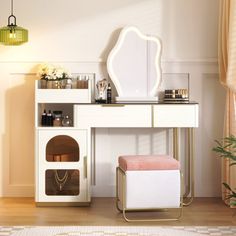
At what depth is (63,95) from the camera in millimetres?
4785

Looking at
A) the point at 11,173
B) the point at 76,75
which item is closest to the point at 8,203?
the point at 11,173

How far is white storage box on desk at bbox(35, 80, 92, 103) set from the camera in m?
4.78

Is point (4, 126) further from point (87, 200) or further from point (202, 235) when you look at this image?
point (202, 235)

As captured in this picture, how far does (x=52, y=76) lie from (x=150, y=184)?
123 cm

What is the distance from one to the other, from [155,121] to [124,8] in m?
1.07

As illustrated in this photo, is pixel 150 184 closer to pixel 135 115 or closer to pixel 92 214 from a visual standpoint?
pixel 92 214

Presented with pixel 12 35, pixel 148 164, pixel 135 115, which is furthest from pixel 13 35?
pixel 148 164

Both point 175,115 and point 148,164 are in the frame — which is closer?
→ point 148,164

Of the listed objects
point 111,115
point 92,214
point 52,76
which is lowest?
point 92,214

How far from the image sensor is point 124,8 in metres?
5.10

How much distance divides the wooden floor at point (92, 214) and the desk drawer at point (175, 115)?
684 millimetres

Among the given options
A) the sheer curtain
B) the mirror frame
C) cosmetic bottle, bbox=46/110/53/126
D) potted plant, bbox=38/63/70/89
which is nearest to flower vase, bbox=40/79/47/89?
potted plant, bbox=38/63/70/89

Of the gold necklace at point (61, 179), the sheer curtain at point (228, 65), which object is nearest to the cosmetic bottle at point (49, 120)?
the gold necklace at point (61, 179)

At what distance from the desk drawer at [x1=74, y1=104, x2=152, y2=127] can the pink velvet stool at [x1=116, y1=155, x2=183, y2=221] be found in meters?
0.49
